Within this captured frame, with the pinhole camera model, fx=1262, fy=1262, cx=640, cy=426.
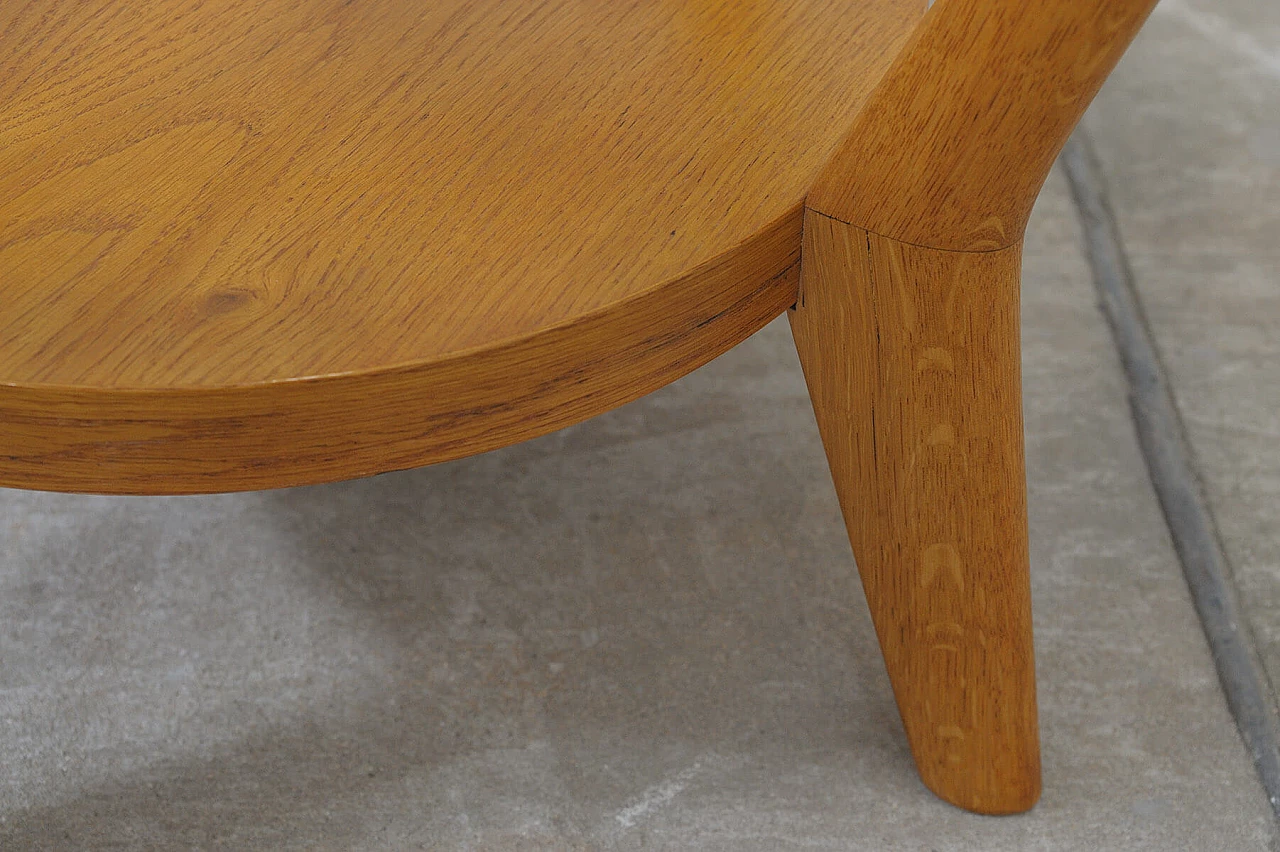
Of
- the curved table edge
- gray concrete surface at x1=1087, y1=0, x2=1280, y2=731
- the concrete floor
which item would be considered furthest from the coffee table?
gray concrete surface at x1=1087, y1=0, x2=1280, y2=731

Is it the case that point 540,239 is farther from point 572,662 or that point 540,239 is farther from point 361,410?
point 572,662

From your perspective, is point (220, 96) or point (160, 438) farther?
point (220, 96)

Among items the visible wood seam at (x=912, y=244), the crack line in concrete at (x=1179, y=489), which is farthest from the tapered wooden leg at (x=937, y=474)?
the crack line in concrete at (x=1179, y=489)

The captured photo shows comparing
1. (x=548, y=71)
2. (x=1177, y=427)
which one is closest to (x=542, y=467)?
(x=548, y=71)

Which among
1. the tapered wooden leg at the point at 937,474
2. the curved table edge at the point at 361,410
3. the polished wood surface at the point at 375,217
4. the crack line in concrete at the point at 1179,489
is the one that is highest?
the polished wood surface at the point at 375,217

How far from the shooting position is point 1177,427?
1054 millimetres

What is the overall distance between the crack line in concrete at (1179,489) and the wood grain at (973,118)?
0.43m

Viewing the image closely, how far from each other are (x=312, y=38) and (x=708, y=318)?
0.93ft

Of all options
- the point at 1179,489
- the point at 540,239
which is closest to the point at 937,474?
the point at 540,239

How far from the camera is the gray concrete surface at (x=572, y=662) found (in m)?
0.76

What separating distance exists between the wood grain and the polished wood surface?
0.03m

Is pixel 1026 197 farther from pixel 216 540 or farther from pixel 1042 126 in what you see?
pixel 216 540

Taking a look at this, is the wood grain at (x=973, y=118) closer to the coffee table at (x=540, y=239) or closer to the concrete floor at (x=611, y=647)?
the coffee table at (x=540, y=239)

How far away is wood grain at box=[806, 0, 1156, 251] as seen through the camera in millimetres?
472
